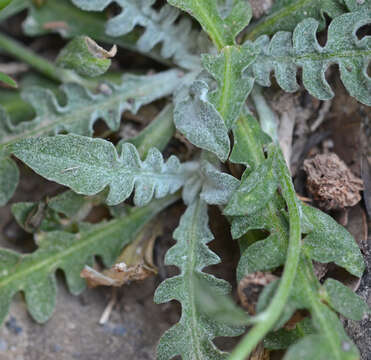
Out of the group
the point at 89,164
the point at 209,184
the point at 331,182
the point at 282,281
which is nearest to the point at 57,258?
the point at 89,164

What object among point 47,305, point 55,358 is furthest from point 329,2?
point 55,358

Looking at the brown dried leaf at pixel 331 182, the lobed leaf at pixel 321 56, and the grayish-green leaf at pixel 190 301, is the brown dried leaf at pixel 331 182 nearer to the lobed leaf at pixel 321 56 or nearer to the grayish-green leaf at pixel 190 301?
the lobed leaf at pixel 321 56

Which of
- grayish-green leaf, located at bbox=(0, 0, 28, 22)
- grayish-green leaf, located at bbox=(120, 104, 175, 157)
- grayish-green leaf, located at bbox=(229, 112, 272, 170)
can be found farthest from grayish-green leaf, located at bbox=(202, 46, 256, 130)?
grayish-green leaf, located at bbox=(0, 0, 28, 22)

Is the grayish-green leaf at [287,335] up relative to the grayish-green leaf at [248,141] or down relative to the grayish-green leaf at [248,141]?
down

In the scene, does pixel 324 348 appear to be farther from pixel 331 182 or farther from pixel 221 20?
pixel 221 20

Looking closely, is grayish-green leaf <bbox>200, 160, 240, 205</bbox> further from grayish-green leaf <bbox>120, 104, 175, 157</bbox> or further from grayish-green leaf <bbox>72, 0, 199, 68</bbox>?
grayish-green leaf <bbox>72, 0, 199, 68</bbox>

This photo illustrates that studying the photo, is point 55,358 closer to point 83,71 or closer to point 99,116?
point 99,116

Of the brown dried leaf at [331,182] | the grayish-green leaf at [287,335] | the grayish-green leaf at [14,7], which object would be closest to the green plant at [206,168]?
the grayish-green leaf at [287,335]
